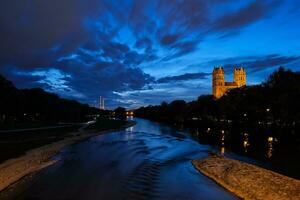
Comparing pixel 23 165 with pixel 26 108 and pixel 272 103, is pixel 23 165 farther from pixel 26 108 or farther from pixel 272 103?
pixel 26 108

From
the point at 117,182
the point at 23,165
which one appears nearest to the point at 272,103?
the point at 23,165

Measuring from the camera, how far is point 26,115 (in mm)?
153625

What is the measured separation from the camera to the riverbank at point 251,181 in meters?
27.0

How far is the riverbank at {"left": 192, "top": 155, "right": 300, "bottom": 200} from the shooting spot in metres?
27.0

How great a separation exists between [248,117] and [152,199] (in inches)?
3975

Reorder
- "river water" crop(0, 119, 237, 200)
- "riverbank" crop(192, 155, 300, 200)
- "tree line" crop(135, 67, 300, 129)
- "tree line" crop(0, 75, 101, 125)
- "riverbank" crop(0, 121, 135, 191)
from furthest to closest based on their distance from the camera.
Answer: "tree line" crop(0, 75, 101, 125)
"tree line" crop(135, 67, 300, 129)
"riverbank" crop(0, 121, 135, 191)
"riverbank" crop(192, 155, 300, 200)
"river water" crop(0, 119, 237, 200)

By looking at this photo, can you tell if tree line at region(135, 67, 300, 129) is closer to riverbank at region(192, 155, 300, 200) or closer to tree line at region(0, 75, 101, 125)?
riverbank at region(192, 155, 300, 200)

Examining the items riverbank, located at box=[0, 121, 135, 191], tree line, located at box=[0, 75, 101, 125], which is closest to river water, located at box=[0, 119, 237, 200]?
riverbank, located at box=[0, 121, 135, 191]

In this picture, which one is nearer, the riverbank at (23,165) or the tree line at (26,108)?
the riverbank at (23,165)

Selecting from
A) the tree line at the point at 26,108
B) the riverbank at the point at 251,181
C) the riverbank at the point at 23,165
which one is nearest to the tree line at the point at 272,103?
the riverbank at the point at 251,181

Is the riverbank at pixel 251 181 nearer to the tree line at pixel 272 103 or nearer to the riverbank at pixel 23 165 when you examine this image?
the riverbank at pixel 23 165

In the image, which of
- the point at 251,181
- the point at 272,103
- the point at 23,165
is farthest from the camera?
the point at 272,103

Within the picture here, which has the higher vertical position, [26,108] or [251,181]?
[26,108]

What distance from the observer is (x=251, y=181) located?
31.6 metres
